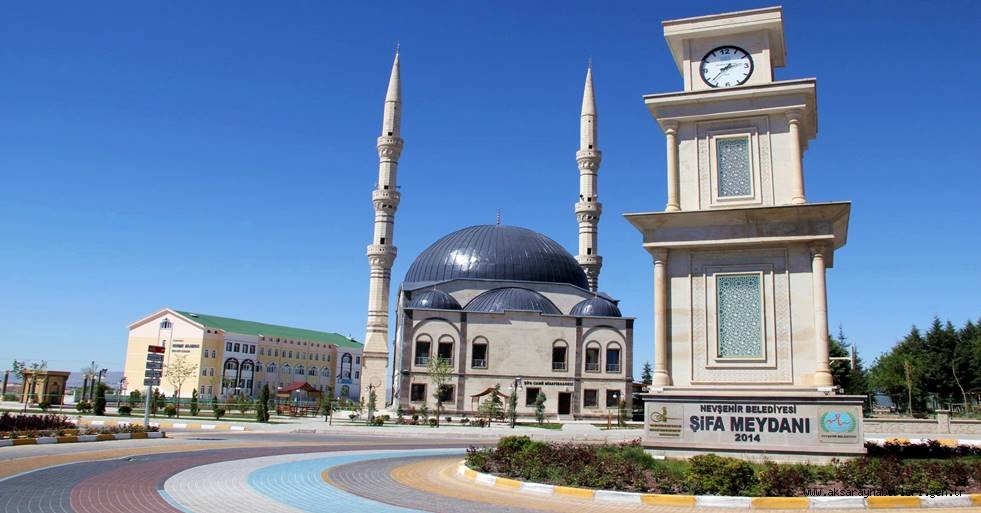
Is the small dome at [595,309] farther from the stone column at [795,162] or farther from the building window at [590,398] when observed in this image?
the stone column at [795,162]

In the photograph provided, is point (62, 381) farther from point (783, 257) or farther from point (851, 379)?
point (851, 379)

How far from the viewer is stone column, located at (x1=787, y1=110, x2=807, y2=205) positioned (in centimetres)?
1631

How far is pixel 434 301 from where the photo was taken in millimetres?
53188

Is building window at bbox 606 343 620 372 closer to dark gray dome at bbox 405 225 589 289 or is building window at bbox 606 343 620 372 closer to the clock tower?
dark gray dome at bbox 405 225 589 289

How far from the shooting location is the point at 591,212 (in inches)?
2468

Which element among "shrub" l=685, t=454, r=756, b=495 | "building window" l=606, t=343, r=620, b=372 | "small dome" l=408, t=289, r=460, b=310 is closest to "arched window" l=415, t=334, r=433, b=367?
"small dome" l=408, t=289, r=460, b=310

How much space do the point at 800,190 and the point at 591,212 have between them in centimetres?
4646

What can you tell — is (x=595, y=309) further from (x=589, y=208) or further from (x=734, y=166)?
(x=734, y=166)

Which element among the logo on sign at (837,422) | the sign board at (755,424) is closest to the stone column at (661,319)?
the sign board at (755,424)

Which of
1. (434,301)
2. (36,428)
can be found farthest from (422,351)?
(36,428)

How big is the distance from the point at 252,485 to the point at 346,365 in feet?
298

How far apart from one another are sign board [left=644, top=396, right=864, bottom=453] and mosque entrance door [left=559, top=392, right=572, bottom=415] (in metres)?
35.5

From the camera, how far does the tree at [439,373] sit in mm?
45919

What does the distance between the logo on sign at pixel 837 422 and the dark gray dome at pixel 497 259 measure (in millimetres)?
43542
